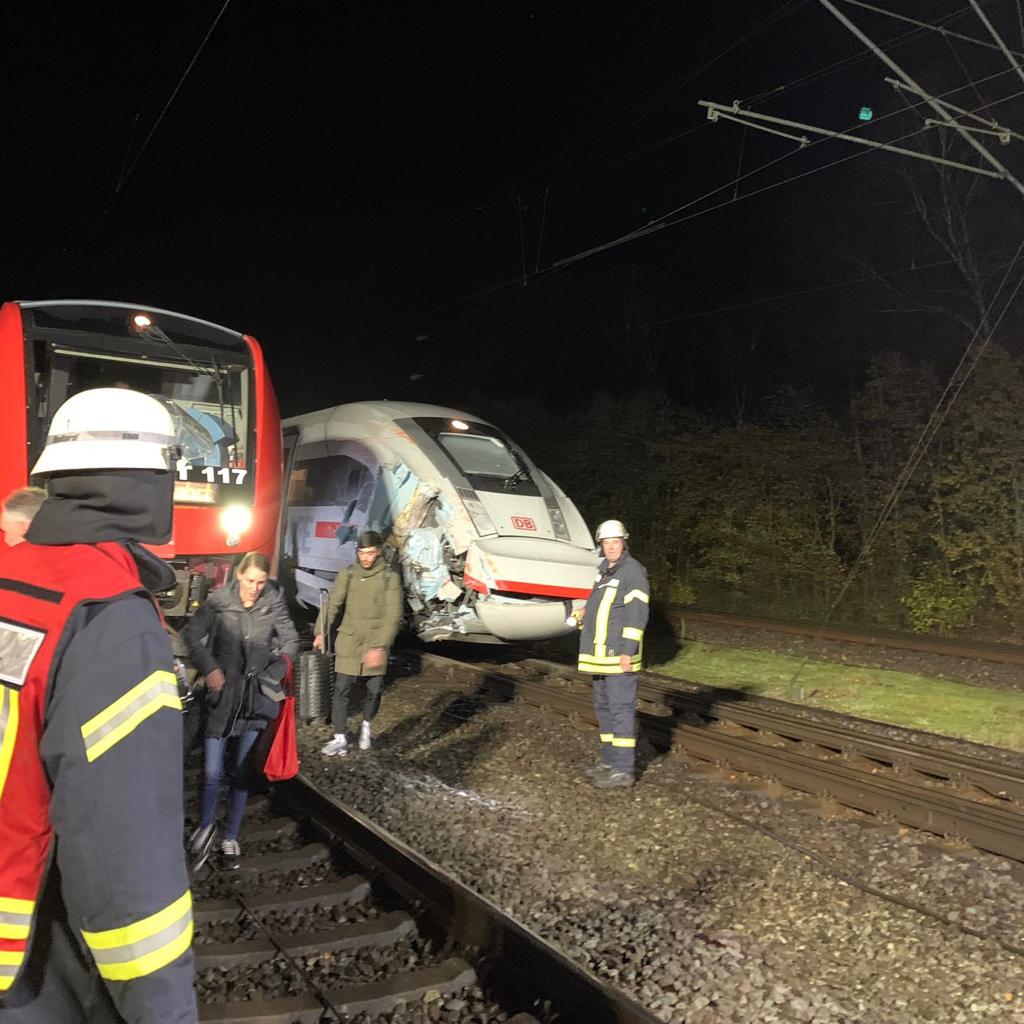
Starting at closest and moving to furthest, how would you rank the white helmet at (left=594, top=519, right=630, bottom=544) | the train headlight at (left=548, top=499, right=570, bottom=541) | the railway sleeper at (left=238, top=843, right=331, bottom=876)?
the railway sleeper at (left=238, top=843, right=331, bottom=876) → the white helmet at (left=594, top=519, right=630, bottom=544) → the train headlight at (left=548, top=499, right=570, bottom=541)

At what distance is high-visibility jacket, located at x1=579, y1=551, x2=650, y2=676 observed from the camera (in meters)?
7.61

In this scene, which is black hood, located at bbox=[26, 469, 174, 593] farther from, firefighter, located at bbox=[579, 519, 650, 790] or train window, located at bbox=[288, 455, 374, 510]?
train window, located at bbox=[288, 455, 374, 510]

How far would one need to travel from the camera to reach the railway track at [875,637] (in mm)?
13445

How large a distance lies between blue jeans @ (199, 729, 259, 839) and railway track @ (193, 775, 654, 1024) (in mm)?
263

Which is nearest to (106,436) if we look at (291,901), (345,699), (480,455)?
(291,901)

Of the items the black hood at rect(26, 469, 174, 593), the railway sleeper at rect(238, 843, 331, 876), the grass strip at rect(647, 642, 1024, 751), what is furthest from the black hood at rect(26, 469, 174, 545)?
the grass strip at rect(647, 642, 1024, 751)

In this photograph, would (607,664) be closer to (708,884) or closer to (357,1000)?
(708,884)

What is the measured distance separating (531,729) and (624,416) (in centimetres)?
1394

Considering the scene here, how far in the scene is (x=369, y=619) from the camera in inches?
338

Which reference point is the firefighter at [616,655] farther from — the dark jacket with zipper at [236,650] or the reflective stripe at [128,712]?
the reflective stripe at [128,712]

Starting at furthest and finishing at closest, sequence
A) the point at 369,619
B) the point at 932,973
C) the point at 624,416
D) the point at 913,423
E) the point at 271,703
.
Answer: the point at 624,416 → the point at 913,423 → the point at 369,619 → the point at 271,703 → the point at 932,973

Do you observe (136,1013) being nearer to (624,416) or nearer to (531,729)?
(531,729)

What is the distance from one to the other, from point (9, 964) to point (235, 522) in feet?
26.0

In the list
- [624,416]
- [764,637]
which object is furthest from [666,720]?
[624,416]
